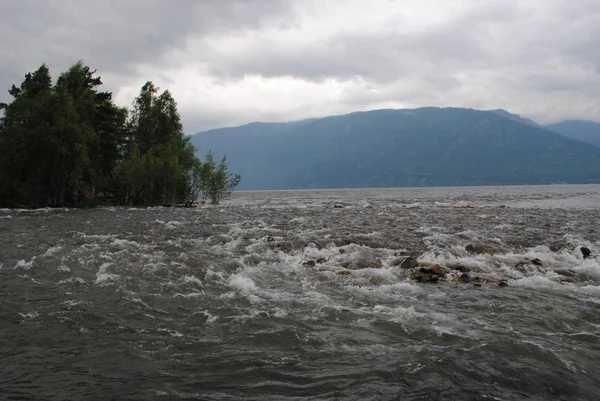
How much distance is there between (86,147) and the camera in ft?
180

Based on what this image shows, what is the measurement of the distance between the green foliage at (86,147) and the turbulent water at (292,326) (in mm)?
40405

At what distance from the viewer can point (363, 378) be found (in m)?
6.57

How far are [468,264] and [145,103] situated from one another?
2847 inches

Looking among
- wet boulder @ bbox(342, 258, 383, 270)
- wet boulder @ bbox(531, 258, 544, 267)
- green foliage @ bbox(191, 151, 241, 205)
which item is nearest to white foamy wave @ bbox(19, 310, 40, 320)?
wet boulder @ bbox(342, 258, 383, 270)

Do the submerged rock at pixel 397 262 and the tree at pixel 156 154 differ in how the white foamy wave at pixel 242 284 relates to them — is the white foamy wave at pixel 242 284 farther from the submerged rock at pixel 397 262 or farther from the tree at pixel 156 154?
the tree at pixel 156 154

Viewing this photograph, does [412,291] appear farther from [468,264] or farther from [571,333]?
[468,264]

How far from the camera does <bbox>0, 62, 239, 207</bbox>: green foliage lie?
52.0 meters

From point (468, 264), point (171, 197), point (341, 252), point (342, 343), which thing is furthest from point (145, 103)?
point (342, 343)

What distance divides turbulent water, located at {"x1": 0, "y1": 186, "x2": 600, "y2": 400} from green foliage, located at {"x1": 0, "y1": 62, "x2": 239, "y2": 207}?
40.4 metres

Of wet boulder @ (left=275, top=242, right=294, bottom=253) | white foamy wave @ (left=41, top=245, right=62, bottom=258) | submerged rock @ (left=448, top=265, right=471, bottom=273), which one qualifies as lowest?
submerged rock @ (left=448, top=265, right=471, bottom=273)

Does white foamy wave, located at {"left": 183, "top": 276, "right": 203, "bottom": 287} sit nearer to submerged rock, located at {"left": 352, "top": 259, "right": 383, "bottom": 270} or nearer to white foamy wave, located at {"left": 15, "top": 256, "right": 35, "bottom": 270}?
submerged rock, located at {"left": 352, "top": 259, "right": 383, "bottom": 270}

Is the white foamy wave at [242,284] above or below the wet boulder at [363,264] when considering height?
above

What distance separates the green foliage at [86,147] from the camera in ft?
171

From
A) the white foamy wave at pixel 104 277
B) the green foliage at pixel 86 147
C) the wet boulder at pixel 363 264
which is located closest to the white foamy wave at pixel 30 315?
the white foamy wave at pixel 104 277
